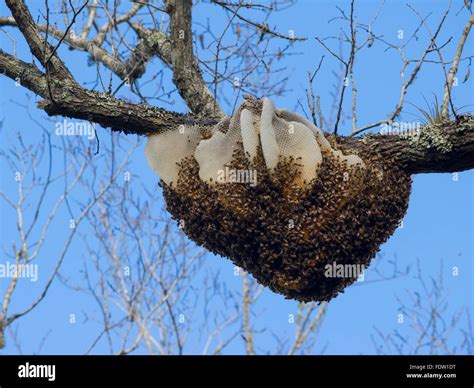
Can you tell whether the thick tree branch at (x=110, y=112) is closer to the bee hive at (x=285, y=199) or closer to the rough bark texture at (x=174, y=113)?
the rough bark texture at (x=174, y=113)

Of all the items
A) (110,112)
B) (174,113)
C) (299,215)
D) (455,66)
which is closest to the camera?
(299,215)

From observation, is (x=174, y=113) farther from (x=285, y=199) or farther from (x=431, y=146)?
(x=431, y=146)

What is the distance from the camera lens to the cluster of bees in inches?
189

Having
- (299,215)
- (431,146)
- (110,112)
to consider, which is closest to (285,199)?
(299,215)

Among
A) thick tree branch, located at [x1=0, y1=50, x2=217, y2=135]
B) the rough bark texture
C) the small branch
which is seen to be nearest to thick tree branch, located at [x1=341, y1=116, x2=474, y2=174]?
the rough bark texture

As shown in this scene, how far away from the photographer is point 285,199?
191 inches

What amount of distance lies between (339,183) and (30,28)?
2638mm

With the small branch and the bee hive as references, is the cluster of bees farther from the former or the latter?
the small branch

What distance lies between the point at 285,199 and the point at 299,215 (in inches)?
5.5

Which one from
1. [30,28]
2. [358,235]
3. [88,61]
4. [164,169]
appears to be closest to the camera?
[358,235]

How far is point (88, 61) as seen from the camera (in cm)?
841

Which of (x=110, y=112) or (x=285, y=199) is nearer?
(x=285, y=199)

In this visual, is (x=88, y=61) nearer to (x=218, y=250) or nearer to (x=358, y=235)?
(x=218, y=250)
